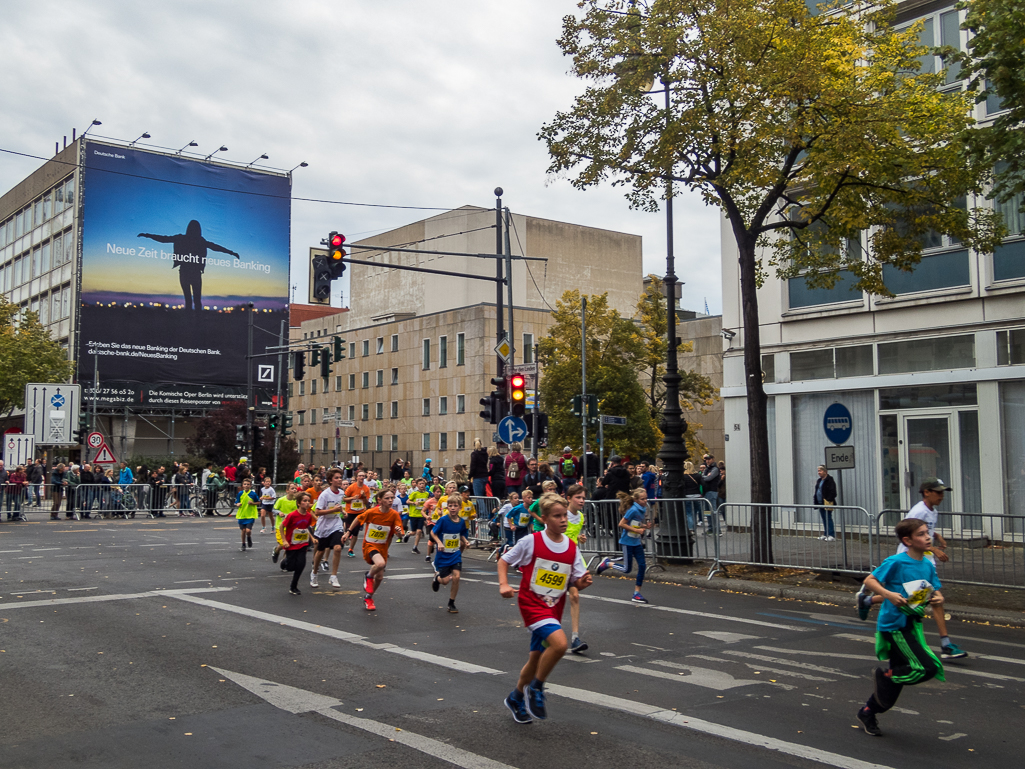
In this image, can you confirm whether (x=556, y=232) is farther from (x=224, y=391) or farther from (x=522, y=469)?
(x=522, y=469)

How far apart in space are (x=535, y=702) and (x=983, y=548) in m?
8.18

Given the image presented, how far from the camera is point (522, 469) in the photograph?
20.6 meters

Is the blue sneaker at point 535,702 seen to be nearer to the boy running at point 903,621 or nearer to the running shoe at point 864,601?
the boy running at point 903,621

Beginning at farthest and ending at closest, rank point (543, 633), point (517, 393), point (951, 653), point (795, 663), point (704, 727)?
1. point (517, 393)
2. point (951, 653)
3. point (795, 663)
4. point (543, 633)
5. point (704, 727)

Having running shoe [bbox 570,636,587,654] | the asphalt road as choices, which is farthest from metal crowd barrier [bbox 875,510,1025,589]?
running shoe [bbox 570,636,587,654]

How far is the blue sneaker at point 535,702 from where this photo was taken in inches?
271

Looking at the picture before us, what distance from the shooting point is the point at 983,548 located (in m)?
12.6

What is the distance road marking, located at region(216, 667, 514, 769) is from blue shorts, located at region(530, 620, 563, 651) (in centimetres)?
106

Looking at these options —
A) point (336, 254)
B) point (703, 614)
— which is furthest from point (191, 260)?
point (703, 614)

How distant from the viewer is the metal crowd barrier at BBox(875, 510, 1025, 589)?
12.2 m

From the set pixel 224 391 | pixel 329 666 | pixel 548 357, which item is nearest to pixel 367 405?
pixel 224 391

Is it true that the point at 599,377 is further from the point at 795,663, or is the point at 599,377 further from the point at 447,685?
the point at 447,685

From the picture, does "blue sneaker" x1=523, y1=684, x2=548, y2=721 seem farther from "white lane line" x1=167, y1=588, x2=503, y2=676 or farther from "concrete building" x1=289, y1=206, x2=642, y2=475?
"concrete building" x1=289, y1=206, x2=642, y2=475

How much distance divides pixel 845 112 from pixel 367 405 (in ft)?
203
